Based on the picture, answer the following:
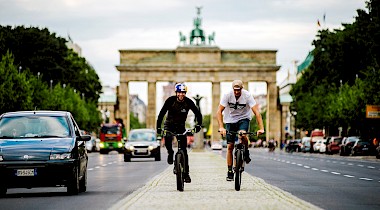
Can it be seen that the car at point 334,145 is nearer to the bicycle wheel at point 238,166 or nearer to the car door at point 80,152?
the car door at point 80,152

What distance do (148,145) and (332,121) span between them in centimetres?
4811

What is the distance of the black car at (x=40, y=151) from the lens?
1673cm

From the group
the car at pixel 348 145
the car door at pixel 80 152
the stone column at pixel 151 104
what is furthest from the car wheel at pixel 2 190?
the stone column at pixel 151 104

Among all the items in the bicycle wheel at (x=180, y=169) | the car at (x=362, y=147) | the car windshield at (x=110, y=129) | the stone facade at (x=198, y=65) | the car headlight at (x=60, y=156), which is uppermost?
the stone facade at (x=198, y=65)

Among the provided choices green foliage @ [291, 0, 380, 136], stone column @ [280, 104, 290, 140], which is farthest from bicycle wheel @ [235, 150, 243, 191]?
stone column @ [280, 104, 290, 140]

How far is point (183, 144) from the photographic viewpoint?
1733 centimetres

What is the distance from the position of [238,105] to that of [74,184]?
3049mm

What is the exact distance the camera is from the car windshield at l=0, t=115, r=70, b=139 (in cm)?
1792

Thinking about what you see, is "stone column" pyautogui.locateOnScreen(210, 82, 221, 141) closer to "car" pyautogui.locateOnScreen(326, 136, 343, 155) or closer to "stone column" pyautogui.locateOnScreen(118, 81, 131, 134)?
"stone column" pyautogui.locateOnScreen(118, 81, 131, 134)

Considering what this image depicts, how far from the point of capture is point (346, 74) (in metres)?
87.9

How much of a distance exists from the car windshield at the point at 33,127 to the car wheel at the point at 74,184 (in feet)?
2.84

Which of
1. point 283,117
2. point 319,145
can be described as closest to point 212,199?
point 319,145

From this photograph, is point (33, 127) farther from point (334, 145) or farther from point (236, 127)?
point (334, 145)

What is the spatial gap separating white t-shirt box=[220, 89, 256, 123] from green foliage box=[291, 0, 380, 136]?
45.8 m
